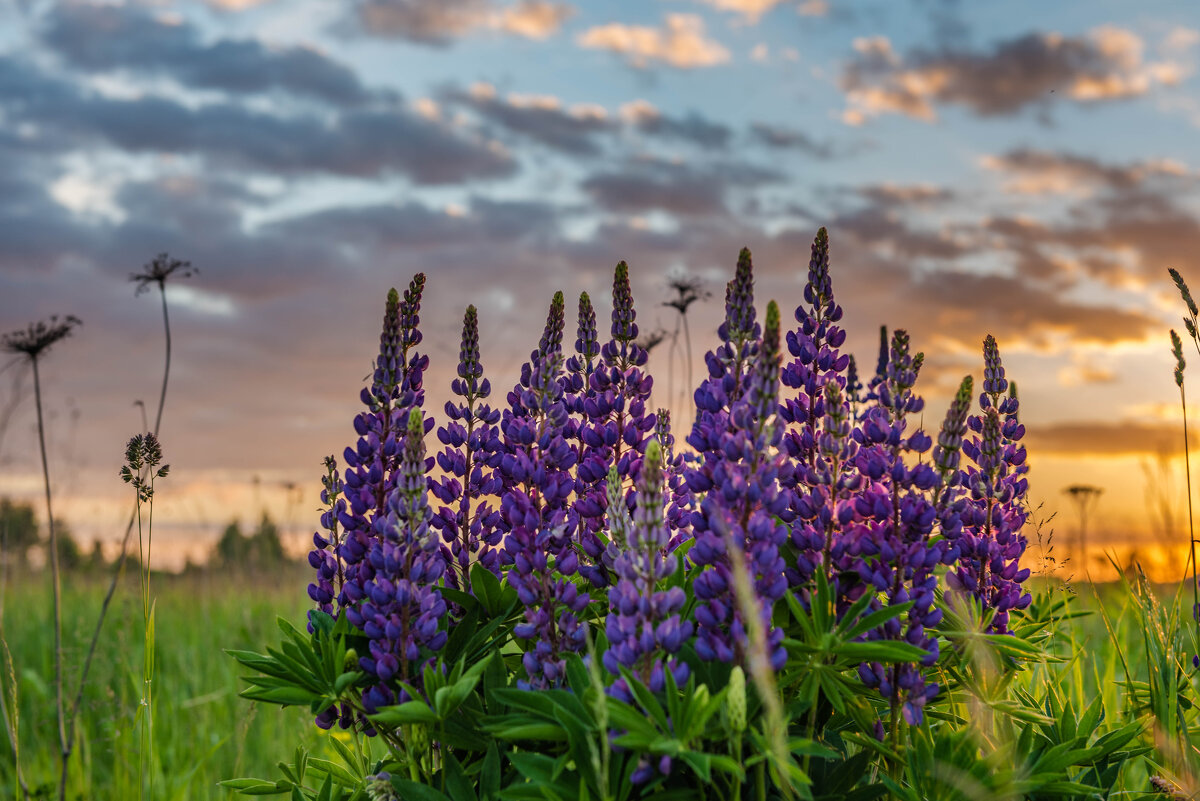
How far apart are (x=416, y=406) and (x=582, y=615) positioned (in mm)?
980

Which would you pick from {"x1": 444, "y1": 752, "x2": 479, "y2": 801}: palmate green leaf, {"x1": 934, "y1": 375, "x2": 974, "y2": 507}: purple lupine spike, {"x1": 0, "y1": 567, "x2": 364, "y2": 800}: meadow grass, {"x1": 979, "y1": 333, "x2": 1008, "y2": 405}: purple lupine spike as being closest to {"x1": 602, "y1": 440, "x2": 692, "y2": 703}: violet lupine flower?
{"x1": 444, "y1": 752, "x2": 479, "y2": 801}: palmate green leaf

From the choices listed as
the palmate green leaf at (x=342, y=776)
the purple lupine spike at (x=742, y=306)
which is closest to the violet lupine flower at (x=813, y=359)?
the purple lupine spike at (x=742, y=306)

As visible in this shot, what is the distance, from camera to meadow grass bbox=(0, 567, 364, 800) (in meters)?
7.45

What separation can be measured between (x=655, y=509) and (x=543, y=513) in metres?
0.79

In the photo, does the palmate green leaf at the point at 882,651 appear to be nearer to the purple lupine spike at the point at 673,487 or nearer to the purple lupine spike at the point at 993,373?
the purple lupine spike at the point at 673,487

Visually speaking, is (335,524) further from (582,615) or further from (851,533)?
(851,533)

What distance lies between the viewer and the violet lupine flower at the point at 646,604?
271cm

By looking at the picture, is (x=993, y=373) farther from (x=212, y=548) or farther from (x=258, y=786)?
(x=212, y=548)

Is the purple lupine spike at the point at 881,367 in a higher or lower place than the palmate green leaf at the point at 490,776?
higher

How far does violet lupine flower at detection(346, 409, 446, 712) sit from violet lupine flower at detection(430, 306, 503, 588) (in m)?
0.31

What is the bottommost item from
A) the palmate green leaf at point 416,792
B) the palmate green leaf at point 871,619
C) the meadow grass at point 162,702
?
the meadow grass at point 162,702

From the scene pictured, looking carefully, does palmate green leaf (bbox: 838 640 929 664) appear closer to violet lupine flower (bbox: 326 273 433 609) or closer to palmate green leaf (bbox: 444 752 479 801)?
palmate green leaf (bbox: 444 752 479 801)

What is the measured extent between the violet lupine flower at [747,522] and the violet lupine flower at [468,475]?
3.37ft

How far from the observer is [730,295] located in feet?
10.3
